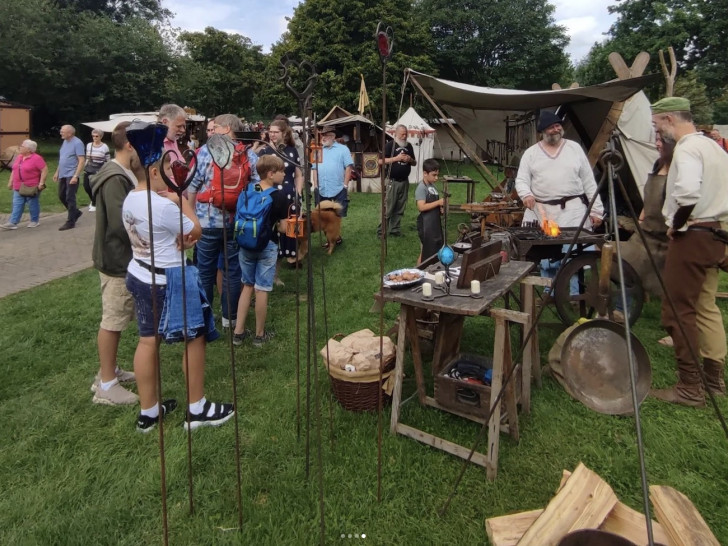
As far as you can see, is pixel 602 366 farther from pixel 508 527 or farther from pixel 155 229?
pixel 155 229

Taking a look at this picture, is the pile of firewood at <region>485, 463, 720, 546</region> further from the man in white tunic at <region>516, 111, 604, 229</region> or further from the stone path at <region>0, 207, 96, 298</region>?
the stone path at <region>0, 207, 96, 298</region>

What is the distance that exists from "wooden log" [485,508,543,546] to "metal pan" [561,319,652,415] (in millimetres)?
623

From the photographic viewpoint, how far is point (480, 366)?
11.1 ft

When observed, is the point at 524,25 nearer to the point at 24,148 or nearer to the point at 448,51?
the point at 448,51

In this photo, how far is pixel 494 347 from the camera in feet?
9.30

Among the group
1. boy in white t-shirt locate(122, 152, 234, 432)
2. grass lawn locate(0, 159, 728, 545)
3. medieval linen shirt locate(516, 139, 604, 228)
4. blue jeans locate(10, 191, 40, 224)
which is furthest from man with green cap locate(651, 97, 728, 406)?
blue jeans locate(10, 191, 40, 224)

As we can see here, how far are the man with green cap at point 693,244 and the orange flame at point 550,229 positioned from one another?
3.13 ft

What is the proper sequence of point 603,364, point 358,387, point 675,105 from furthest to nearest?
point 675,105, point 358,387, point 603,364

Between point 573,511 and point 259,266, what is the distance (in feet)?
9.75

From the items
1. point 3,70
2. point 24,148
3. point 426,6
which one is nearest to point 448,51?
point 426,6

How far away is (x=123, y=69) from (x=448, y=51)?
17.7 metres

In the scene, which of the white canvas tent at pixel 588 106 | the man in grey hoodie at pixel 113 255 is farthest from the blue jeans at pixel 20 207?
the white canvas tent at pixel 588 106

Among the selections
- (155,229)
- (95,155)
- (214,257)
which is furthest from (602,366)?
(95,155)

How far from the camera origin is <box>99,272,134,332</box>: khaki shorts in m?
3.19
